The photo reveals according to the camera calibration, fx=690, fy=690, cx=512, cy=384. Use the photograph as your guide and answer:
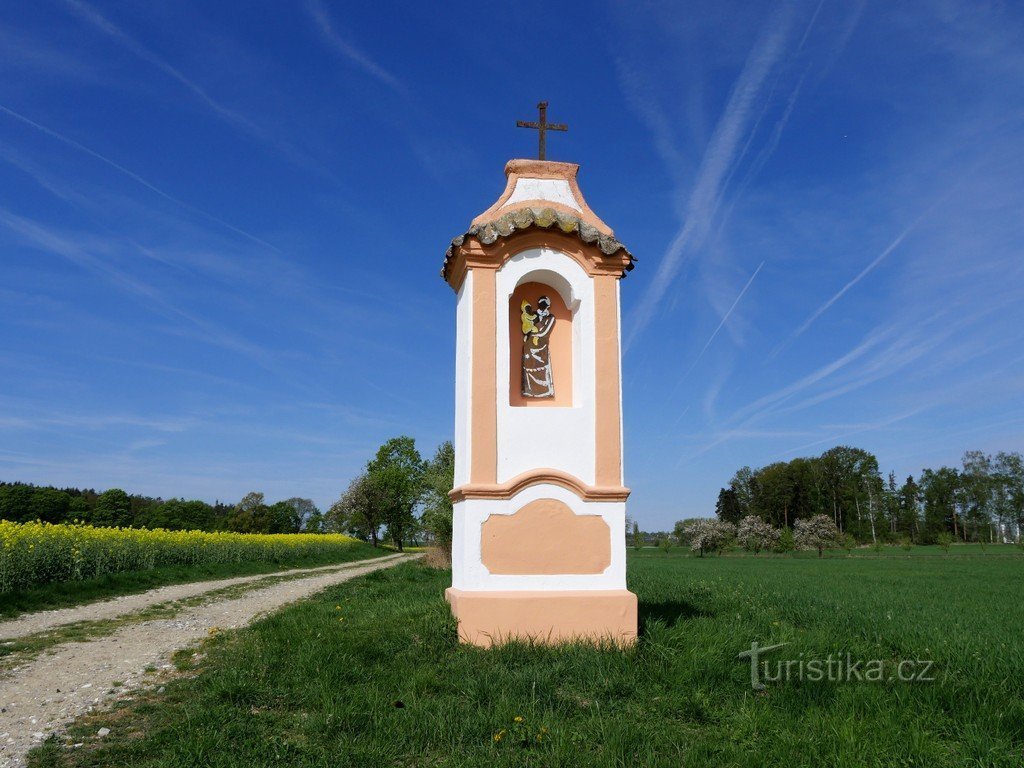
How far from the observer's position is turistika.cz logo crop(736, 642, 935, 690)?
5.71m

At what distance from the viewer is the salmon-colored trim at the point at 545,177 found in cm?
800

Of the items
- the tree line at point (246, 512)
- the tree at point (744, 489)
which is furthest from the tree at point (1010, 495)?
the tree line at point (246, 512)

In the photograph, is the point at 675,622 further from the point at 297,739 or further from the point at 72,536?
the point at 72,536

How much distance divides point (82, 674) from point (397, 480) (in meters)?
51.9

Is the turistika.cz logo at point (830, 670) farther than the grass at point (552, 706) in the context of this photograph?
Yes

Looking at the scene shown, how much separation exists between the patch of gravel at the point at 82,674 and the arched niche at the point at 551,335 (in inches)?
186

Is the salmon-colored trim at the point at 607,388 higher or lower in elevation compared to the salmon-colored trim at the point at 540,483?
higher

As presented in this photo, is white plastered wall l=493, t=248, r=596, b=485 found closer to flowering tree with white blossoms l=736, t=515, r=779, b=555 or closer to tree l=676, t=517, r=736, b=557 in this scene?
tree l=676, t=517, r=736, b=557

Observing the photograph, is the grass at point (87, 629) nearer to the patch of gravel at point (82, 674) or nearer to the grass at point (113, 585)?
the patch of gravel at point (82, 674)

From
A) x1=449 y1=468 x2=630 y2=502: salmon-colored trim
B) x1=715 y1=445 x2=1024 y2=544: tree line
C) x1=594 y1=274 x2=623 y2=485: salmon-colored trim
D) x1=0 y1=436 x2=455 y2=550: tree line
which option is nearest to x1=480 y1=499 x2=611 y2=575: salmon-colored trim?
x1=449 y1=468 x2=630 y2=502: salmon-colored trim

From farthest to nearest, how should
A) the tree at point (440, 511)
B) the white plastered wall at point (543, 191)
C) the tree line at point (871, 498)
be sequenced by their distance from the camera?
the tree line at point (871, 498) < the tree at point (440, 511) < the white plastered wall at point (543, 191)

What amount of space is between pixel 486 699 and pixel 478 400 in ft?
10.1

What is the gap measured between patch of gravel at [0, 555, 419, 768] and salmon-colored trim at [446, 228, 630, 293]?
524cm

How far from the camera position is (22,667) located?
707cm
